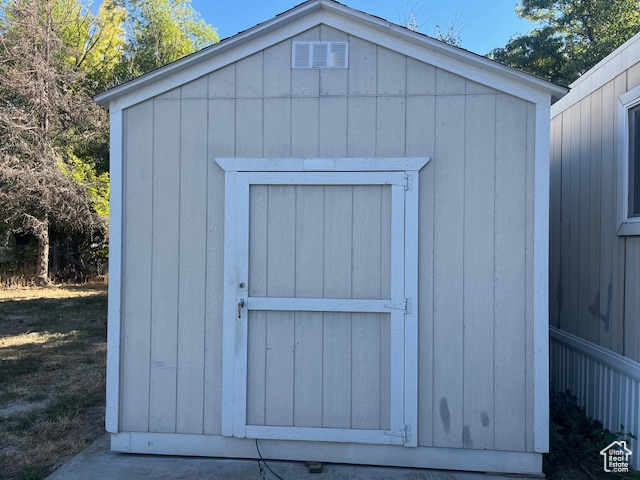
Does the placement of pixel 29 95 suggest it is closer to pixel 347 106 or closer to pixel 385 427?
pixel 347 106

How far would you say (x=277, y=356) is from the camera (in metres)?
3.21

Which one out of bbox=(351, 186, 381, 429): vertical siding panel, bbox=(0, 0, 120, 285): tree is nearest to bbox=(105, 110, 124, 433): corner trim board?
bbox=(351, 186, 381, 429): vertical siding panel

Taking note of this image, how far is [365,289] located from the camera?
3168 millimetres

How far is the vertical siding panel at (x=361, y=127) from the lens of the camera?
3180 mm

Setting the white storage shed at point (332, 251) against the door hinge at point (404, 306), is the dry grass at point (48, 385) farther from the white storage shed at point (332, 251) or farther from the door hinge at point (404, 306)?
the door hinge at point (404, 306)

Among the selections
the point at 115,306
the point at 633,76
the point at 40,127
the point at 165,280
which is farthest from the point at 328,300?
the point at 40,127

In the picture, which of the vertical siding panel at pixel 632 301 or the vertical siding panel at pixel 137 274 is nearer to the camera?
the vertical siding panel at pixel 632 301

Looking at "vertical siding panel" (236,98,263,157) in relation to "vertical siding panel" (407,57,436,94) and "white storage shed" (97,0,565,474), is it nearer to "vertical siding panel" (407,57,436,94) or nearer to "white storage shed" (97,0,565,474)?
"white storage shed" (97,0,565,474)

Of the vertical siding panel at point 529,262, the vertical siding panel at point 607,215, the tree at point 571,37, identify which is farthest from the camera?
the tree at point 571,37

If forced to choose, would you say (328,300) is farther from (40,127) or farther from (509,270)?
(40,127)

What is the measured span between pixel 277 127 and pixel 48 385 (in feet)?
11.9

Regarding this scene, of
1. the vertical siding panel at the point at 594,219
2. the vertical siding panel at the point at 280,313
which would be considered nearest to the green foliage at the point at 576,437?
the vertical siding panel at the point at 594,219

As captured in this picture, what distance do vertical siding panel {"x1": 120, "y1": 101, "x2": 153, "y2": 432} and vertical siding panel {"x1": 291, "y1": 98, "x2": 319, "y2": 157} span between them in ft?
3.13

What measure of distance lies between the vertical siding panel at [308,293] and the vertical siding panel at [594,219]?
2132mm
